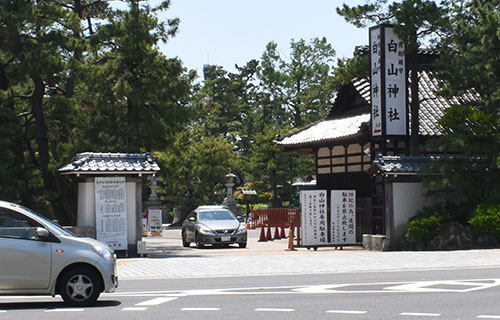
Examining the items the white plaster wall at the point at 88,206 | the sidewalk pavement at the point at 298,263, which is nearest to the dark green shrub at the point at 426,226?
the sidewalk pavement at the point at 298,263

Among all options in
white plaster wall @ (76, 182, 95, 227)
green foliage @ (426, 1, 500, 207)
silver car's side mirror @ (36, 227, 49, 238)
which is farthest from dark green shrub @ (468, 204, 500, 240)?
silver car's side mirror @ (36, 227, 49, 238)

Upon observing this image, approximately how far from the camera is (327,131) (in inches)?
1331

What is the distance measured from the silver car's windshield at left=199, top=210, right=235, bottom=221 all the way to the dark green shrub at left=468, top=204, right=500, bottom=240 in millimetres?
10160

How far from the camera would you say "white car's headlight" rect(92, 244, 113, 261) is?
1179cm

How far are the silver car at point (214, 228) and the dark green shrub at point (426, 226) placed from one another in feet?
23.3

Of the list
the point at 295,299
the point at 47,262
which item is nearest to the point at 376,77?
the point at 295,299

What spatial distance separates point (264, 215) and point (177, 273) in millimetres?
21947

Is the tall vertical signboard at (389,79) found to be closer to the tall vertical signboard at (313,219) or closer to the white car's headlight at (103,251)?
the tall vertical signboard at (313,219)

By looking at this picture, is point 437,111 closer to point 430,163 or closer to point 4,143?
point 430,163

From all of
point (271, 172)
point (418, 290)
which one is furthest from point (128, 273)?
point (271, 172)

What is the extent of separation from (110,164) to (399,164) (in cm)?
920

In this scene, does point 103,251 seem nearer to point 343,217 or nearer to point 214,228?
point 343,217

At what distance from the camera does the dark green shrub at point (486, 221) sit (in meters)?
23.1

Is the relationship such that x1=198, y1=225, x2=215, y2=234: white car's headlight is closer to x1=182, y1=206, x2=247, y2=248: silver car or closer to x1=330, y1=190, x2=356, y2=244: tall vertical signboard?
x1=182, y1=206, x2=247, y2=248: silver car
